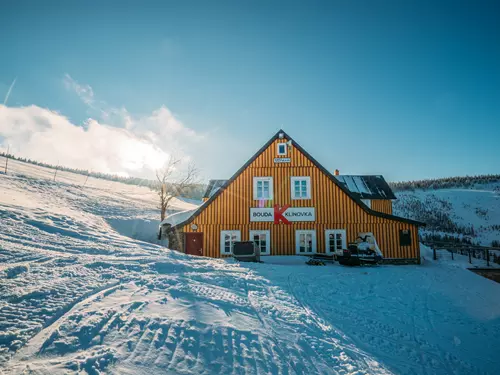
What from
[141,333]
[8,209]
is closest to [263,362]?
[141,333]

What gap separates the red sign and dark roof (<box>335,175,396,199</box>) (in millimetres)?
11004

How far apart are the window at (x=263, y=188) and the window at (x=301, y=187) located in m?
1.52

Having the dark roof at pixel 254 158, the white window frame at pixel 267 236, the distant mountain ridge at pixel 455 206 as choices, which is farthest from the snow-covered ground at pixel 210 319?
the distant mountain ridge at pixel 455 206

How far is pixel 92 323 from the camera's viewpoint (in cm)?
403

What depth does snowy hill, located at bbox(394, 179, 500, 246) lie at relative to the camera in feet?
192

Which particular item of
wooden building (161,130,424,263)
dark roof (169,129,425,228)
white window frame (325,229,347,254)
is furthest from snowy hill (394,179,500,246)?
white window frame (325,229,347,254)

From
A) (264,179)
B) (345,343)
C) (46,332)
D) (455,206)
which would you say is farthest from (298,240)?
(455,206)

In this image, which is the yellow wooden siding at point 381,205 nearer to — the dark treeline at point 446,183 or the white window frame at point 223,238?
the white window frame at point 223,238

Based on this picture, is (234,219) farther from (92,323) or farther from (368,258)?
(92,323)

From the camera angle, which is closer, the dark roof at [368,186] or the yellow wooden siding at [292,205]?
the yellow wooden siding at [292,205]

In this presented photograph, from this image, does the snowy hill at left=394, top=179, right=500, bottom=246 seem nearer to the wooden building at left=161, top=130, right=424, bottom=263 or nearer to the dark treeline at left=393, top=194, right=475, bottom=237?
the dark treeline at left=393, top=194, right=475, bottom=237

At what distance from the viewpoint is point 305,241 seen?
55.0 ft

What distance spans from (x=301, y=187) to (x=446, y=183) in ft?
406

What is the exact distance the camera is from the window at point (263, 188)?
17.5 meters
